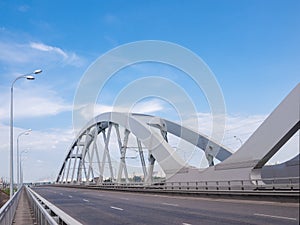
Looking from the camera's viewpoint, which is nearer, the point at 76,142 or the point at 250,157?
the point at 250,157

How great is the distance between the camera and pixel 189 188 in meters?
32.5

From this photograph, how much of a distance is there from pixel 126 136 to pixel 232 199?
29.8m

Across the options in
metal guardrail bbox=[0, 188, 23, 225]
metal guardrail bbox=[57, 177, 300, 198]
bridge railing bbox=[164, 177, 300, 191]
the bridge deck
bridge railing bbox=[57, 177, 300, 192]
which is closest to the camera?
Answer: metal guardrail bbox=[0, 188, 23, 225]

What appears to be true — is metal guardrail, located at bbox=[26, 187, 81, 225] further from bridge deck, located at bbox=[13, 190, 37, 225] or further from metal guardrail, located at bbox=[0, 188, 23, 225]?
bridge deck, located at bbox=[13, 190, 37, 225]

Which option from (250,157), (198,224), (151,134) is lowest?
(198,224)

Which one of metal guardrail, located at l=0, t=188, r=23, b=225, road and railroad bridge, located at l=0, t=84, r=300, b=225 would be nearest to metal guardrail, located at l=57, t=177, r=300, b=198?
road and railroad bridge, located at l=0, t=84, r=300, b=225

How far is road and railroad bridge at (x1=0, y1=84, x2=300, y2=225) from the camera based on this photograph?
15.0 meters

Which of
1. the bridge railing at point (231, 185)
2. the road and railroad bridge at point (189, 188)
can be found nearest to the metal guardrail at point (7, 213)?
the road and railroad bridge at point (189, 188)

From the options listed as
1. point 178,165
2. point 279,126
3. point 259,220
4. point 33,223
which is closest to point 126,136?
point 178,165

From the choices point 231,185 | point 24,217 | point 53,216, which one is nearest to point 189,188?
point 231,185

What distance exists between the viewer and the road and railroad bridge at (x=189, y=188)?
591 inches

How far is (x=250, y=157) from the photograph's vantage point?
27422 mm

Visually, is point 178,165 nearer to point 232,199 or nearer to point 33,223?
point 232,199

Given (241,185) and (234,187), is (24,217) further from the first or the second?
(234,187)
